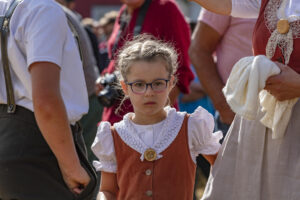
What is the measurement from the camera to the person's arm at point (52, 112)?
2264 mm

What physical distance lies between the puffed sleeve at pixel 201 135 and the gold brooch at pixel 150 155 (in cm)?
17

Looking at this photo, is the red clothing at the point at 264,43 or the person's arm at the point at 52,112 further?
the person's arm at the point at 52,112

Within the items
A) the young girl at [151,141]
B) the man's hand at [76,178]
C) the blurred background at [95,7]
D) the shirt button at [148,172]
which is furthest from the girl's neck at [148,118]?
the blurred background at [95,7]

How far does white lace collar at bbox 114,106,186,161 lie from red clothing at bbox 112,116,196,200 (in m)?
0.02

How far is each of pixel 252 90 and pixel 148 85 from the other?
526 mm

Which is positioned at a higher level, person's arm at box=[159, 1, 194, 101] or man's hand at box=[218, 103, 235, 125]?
person's arm at box=[159, 1, 194, 101]

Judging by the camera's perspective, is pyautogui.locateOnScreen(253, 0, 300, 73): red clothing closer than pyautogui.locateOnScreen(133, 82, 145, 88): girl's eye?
Yes

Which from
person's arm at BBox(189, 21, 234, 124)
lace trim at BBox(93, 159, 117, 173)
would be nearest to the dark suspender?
lace trim at BBox(93, 159, 117, 173)

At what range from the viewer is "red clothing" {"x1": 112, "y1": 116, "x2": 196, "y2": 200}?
219cm

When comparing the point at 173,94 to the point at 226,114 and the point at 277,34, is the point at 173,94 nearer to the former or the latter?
the point at 226,114

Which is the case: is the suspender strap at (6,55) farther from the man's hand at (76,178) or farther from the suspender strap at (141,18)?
the suspender strap at (141,18)

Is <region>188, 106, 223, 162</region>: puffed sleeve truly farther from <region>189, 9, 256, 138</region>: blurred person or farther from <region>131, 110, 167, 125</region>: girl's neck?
<region>189, 9, 256, 138</region>: blurred person

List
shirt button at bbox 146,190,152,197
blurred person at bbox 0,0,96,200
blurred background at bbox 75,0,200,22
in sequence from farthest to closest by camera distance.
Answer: blurred background at bbox 75,0,200,22 < blurred person at bbox 0,0,96,200 < shirt button at bbox 146,190,152,197

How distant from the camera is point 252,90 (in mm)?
1824
